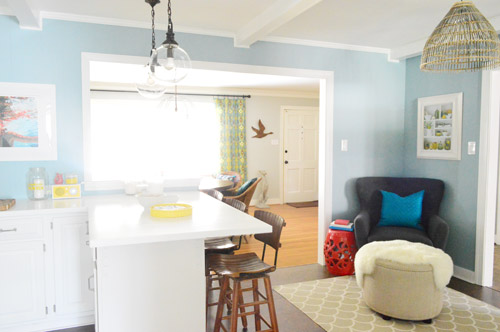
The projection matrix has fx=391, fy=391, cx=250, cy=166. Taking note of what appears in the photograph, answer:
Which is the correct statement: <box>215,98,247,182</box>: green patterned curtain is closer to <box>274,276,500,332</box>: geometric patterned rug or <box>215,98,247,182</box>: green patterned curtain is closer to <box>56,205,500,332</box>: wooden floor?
<box>56,205,500,332</box>: wooden floor

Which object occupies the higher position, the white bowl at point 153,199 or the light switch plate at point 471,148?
the light switch plate at point 471,148

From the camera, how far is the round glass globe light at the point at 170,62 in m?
2.01

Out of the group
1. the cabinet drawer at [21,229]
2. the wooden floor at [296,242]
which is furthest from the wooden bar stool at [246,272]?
the wooden floor at [296,242]

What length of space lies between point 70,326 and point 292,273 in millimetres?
2074

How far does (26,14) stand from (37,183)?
1245mm

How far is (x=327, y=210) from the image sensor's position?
420 cm

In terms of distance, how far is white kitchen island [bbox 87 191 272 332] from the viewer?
2.04 metres

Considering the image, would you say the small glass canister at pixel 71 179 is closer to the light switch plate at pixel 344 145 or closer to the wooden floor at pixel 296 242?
the wooden floor at pixel 296 242

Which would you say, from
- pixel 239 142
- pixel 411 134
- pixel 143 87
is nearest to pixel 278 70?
pixel 143 87

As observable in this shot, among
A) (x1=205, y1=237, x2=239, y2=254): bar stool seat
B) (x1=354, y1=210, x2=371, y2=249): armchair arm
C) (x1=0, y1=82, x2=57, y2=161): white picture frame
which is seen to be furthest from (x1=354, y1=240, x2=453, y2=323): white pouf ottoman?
(x1=0, y1=82, x2=57, y2=161): white picture frame

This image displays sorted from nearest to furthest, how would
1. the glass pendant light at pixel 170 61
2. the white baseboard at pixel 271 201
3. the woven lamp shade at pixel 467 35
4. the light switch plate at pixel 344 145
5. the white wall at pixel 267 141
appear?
the glass pendant light at pixel 170 61, the woven lamp shade at pixel 467 35, the light switch plate at pixel 344 145, the white wall at pixel 267 141, the white baseboard at pixel 271 201

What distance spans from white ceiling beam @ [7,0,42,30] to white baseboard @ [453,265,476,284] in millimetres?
4318

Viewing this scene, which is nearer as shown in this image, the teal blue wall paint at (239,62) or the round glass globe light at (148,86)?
the round glass globe light at (148,86)

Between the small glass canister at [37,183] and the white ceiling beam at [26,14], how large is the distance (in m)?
1.12
